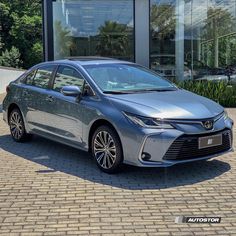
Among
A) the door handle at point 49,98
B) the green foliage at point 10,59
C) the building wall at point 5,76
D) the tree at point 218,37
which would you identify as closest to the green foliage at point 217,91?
the tree at point 218,37

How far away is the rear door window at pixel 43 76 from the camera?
8109 millimetres

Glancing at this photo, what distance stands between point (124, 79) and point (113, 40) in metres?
9.86

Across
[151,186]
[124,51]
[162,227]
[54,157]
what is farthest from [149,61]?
[162,227]

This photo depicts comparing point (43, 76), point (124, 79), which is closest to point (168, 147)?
point (124, 79)

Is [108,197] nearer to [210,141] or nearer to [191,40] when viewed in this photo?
[210,141]

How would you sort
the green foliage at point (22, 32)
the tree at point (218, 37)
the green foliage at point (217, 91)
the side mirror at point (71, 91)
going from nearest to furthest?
the side mirror at point (71, 91) < the green foliage at point (217, 91) < the tree at point (218, 37) < the green foliage at point (22, 32)

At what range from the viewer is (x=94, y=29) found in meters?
17.1

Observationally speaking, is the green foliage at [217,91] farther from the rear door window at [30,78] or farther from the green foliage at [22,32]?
the green foliage at [22,32]

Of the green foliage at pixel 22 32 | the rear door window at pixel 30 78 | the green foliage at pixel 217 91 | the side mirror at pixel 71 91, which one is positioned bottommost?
the green foliage at pixel 217 91

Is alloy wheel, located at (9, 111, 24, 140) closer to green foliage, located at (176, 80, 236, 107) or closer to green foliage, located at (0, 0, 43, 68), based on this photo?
green foliage, located at (176, 80, 236, 107)

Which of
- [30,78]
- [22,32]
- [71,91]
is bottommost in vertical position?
[71,91]

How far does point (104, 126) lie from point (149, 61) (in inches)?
407

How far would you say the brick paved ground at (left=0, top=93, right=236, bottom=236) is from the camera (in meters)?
4.65

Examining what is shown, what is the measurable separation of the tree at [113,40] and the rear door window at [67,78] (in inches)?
364
